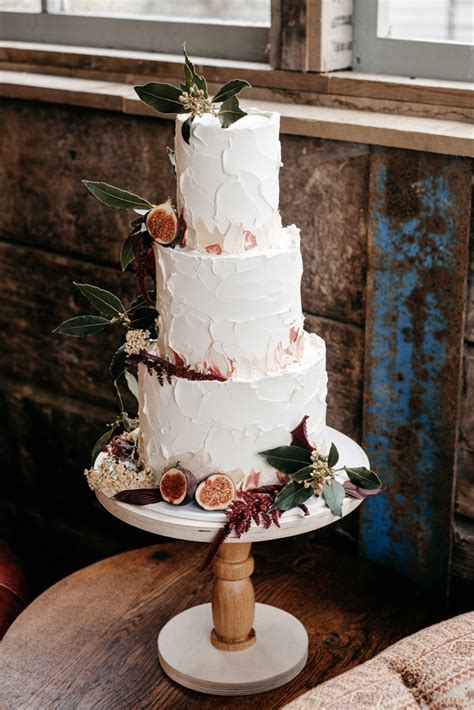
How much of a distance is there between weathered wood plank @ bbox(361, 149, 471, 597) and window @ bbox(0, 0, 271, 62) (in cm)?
64

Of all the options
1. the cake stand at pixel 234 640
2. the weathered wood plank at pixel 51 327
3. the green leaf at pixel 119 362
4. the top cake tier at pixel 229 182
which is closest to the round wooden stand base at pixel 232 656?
the cake stand at pixel 234 640

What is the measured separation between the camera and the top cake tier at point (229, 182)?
5.69 ft

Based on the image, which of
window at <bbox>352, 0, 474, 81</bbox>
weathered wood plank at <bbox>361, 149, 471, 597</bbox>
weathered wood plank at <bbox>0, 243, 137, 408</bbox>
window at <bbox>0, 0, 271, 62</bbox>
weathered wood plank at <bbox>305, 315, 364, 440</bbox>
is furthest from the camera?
weathered wood plank at <bbox>0, 243, 137, 408</bbox>

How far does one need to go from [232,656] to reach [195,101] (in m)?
1.14

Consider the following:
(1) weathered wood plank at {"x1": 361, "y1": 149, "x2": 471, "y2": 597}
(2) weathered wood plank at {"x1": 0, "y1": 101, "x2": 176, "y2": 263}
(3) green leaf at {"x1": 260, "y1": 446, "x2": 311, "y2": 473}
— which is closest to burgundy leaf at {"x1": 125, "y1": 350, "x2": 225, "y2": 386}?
(3) green leaf at {"x1": 260, "y1": 446, "x2": 311, "y2": 473}

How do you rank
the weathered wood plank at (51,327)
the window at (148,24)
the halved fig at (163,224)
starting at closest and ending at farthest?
the halved fig at (163,224) → the window at (148,24) → the weathered wood plank at (51,327)

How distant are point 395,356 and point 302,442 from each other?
0.52m

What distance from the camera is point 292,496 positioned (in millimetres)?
1836

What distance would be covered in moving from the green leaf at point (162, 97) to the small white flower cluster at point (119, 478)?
68 centimetres

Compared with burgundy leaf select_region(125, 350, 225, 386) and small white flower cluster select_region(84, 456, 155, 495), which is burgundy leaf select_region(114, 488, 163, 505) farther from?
burgundy leaf select_region(125, 350, 225, 386)

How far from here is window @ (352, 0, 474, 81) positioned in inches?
88.6

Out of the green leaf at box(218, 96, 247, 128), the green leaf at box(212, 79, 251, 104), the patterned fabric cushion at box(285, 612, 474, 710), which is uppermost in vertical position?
the green leaf at box(212, 79, 251, 104)

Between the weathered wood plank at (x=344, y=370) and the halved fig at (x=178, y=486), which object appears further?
the weathered wood plank at (x=344, y=370)

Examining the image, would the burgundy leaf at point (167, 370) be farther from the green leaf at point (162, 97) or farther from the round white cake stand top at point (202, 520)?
the green leaf at point (162, 97)
